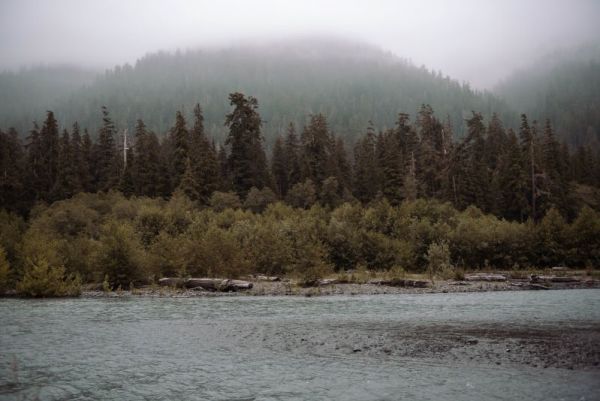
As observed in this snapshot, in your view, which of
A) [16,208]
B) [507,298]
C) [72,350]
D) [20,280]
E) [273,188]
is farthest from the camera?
[273,188]

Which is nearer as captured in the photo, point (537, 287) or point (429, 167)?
point (537, 287)

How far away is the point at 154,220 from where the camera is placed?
59125mm

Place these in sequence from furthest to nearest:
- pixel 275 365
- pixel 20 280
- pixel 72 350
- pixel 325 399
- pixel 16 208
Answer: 1. pixel 16 208
2. pixel 20 280
3. pixel 72 350
4. pixel 275 365
5. pixel 325 399

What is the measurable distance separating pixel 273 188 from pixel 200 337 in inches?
2561

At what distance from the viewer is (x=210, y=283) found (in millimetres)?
42062

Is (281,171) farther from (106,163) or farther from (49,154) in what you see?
(49,154)

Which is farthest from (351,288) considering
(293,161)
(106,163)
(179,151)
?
(106,163)

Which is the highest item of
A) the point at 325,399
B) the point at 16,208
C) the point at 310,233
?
the point at 16,208

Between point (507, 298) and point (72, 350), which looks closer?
point (72, 350)

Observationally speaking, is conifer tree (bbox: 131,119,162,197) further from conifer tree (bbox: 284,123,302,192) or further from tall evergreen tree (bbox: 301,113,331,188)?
tall evergreen tree (bbox: 301,113,331,188)

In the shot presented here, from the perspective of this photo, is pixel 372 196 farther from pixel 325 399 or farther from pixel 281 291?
pixel 325 399

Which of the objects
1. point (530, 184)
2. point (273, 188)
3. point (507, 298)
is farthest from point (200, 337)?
point (530, 184)

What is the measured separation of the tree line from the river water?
45.7 m

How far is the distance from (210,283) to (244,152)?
145ft
